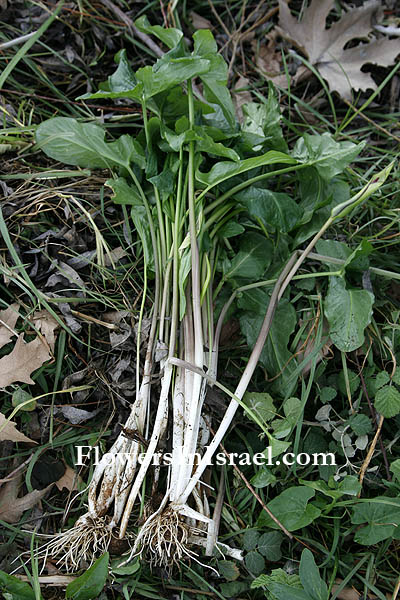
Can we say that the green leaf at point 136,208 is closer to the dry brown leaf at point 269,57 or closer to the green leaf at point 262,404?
the green leaf at point 262,404

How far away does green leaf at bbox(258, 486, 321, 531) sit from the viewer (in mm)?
1245

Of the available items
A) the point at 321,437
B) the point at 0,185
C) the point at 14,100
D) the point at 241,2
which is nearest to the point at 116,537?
the point at 321,437

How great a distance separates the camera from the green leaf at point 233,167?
1.29 metres

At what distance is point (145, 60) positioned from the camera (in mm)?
1775

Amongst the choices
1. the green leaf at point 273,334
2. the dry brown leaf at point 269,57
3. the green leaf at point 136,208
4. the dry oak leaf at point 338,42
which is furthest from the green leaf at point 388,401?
the dry brown leaf at point 269,57

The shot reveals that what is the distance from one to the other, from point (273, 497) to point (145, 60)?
59.4 inches

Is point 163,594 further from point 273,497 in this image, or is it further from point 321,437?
point 321,437

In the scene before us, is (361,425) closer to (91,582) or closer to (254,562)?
(254,562)

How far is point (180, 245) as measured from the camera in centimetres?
136

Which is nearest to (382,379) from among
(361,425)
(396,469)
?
(361,425)

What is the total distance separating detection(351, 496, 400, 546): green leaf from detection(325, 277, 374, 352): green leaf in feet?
1.31

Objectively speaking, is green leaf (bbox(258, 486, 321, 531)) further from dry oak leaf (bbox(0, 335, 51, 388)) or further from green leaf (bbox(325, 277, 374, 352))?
dry oak leaf (bbox(0, 335, 51, 388))

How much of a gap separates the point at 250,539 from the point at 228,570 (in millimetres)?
93

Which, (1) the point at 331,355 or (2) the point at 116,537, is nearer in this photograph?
(2) the point at 116,537
